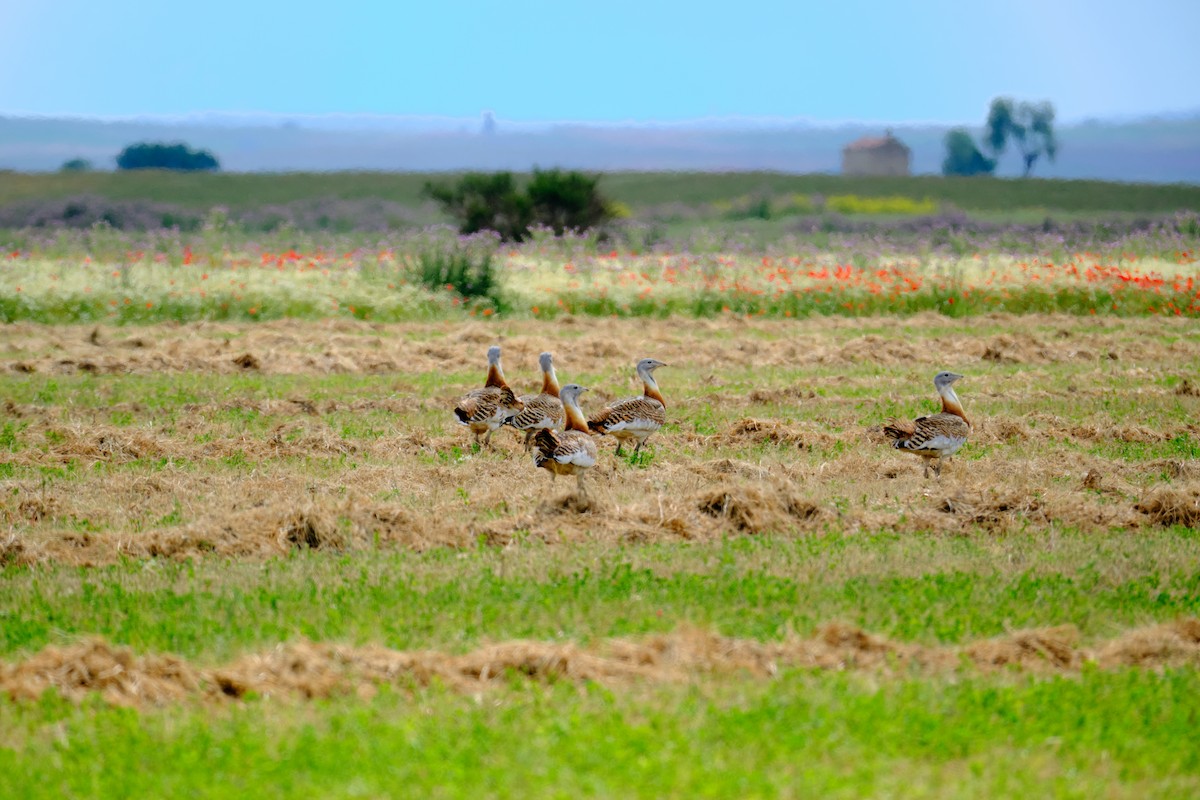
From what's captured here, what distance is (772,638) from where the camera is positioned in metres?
7.71

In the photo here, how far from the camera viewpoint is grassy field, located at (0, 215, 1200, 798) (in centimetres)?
617

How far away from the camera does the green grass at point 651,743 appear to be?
5.83m

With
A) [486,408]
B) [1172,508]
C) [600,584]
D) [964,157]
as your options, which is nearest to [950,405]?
[1172,508]

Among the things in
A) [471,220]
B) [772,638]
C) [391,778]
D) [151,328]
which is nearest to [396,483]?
[772,638]

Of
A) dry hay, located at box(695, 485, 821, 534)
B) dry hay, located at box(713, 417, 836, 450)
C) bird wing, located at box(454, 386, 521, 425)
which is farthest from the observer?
dry hay, located at box(713, 417, 836, 450)

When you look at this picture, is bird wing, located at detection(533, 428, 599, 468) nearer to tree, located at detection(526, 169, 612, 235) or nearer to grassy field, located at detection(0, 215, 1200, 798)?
grassy field, located at detection(0, 215, 1200, 798)

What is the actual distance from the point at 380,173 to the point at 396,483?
83658 mm

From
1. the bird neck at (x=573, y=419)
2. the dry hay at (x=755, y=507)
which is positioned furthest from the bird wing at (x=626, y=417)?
the dry hay at (x=755, y=507)

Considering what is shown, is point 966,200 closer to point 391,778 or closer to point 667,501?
point 667,501

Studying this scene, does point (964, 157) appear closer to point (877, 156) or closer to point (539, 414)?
point (877, 156)

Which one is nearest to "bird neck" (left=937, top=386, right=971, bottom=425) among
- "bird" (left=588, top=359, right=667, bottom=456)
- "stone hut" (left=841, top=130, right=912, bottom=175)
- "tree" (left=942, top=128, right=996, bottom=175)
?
"bird" (left=588, top=359, right=667, bottom=456)

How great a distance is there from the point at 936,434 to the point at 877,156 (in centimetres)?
13717

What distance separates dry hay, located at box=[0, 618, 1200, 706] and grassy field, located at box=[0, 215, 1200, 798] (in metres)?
0.02

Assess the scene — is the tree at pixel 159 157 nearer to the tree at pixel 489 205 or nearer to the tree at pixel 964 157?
the tree at pixel 964 157
